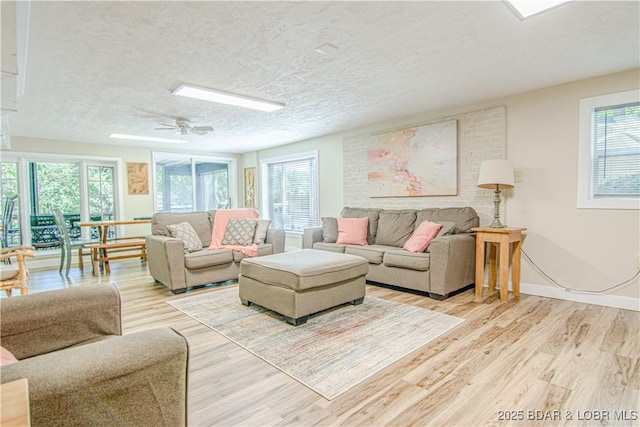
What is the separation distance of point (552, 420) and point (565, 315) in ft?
5.71

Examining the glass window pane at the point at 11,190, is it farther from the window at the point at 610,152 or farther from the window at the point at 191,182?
the window at the point at 610,152

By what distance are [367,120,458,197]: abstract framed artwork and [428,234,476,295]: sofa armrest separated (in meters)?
0.94

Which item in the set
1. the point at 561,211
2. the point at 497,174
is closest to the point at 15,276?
the point at 497,174

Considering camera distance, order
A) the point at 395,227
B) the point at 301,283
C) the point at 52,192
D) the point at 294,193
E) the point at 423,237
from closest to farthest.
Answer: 1. the point at 301,283
2. the point at 423,237
3. the point at 395,227
4. the point at 52,192
5. the point at 294,193

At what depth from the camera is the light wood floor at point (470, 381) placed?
1641 mm

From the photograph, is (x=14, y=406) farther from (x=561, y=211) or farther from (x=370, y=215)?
(x=370, y=215)

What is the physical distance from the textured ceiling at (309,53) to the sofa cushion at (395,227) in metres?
1.38

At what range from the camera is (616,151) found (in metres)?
3.22

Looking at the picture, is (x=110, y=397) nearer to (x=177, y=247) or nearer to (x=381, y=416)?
(x=381, y=416)

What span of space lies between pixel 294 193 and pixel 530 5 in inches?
206

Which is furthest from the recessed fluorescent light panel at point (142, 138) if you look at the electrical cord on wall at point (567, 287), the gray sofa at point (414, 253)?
the electrical cord on wall at point (567, 287)

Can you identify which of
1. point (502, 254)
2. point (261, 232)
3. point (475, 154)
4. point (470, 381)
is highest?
point (475, 154)

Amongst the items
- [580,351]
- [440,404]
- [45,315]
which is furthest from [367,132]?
[45,315]

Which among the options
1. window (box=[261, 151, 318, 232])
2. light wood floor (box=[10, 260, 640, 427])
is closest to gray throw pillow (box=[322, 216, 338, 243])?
window (box=[261, 151, 318, 232])
